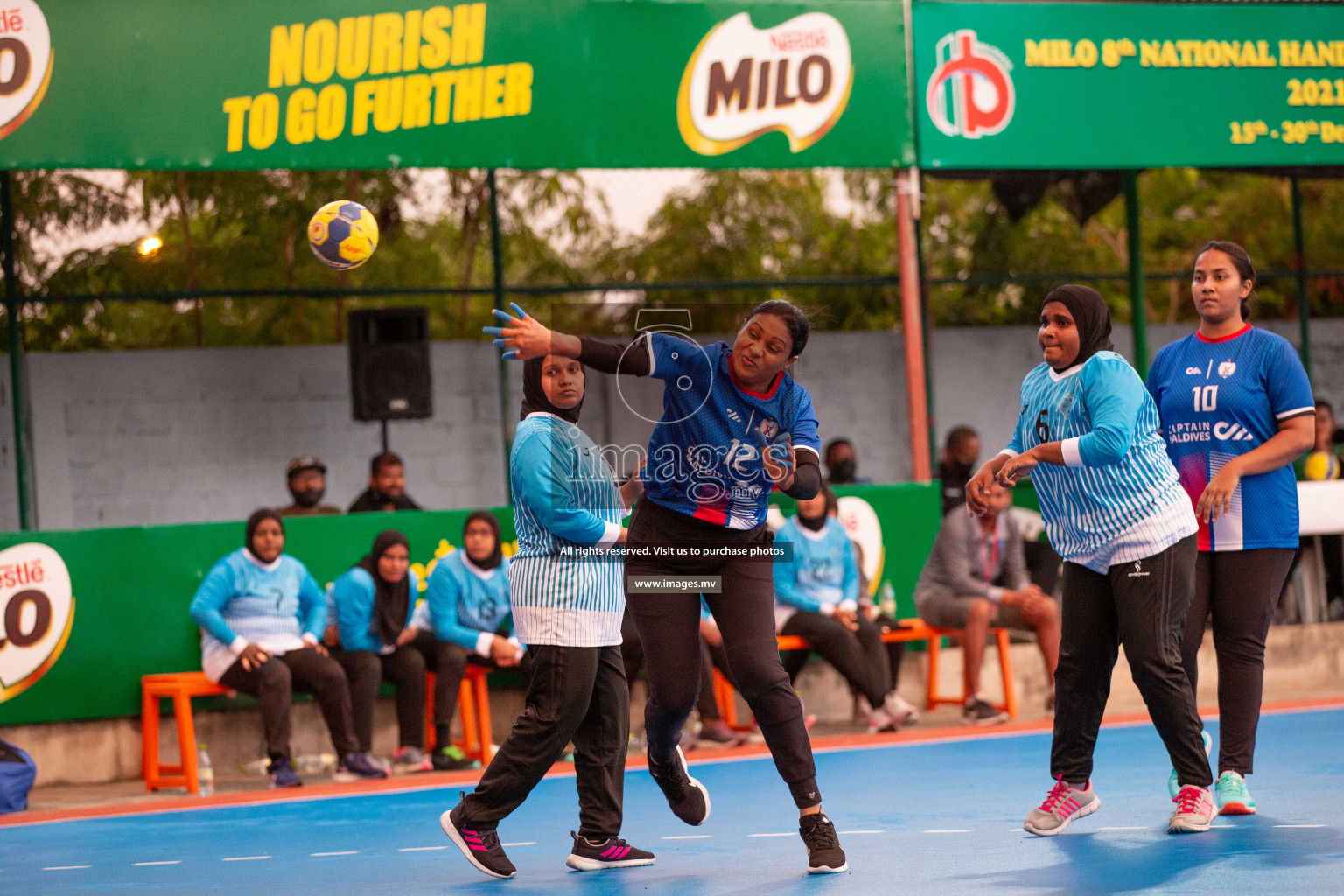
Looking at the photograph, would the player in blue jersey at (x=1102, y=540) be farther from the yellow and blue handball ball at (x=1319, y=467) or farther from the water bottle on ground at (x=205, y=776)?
the yellow and blue handball ball at (x=1319, y=467)

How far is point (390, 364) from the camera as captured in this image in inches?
448

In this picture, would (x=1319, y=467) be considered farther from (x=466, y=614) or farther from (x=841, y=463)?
(x=466, y=614)

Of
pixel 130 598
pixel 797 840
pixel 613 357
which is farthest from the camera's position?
pixel 130 598

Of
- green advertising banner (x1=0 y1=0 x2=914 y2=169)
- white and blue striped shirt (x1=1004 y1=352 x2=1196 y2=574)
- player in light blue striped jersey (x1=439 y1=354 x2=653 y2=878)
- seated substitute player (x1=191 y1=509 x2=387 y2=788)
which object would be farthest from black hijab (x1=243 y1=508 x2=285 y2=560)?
Result: white and blue striped shirt (x1=1004 y1=352 x2=1196 y2=574)

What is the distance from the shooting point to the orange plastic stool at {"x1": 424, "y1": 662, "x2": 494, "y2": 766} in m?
9.20

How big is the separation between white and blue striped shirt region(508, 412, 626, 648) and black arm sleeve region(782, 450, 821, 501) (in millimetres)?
736

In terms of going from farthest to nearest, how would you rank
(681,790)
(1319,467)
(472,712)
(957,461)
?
(1319,467) → (957,461) → (472,712) → (681,790)

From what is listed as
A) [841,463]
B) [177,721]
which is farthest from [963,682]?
[177,721]

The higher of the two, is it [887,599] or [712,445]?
[712,445]

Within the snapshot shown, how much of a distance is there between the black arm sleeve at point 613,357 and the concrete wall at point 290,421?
8.56 metres

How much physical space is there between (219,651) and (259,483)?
A: 475 cm

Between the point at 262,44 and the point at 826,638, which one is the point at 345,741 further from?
the point at 262,44

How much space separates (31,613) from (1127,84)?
318 inches

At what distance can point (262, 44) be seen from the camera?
9.61 meters
